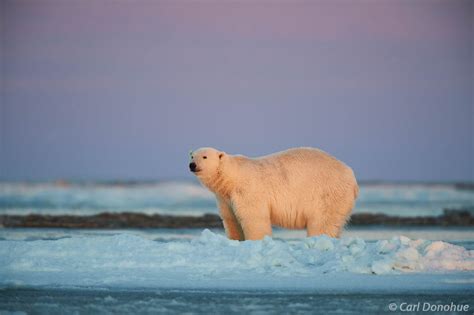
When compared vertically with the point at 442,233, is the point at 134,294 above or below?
below

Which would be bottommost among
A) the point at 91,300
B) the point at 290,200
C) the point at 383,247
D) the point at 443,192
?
the point at 91,300

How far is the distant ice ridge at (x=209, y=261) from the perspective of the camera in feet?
27.7

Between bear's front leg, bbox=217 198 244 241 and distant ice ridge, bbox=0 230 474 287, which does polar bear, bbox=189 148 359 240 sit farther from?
distant ice ridge, bbox=0 230 474 287

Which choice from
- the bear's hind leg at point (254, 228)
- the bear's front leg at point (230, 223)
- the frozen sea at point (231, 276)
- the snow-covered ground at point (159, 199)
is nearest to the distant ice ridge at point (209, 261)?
the frozen sea at point (231, 276)

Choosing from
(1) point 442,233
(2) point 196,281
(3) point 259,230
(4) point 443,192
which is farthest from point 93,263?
(4) point 443,192

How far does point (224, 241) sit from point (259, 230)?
3.56 ft

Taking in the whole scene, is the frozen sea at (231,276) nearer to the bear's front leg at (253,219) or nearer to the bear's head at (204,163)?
the bear's front leg at (253,219)

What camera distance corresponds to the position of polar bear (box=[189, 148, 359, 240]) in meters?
10.9

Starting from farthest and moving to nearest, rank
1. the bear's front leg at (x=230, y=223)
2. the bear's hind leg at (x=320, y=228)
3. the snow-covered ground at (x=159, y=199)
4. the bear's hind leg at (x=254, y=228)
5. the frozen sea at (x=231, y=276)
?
the snow-covered ground at (x=159, y=199), the bear's front leg at (x=230, y=223), the bear's hind leg at (x=320, y=228), the bear's hind leg at (x=254, y=228), the frozen sea at (x=231, y=276)

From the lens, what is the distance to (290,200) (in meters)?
11.2

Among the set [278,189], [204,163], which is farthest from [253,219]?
[204,163]

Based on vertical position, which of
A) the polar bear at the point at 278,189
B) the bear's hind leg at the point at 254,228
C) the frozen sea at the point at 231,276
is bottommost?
the frozen sea at the point at 231,276

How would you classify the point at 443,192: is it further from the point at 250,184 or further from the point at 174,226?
the point at 250,184

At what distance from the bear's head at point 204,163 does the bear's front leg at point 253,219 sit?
60cm
